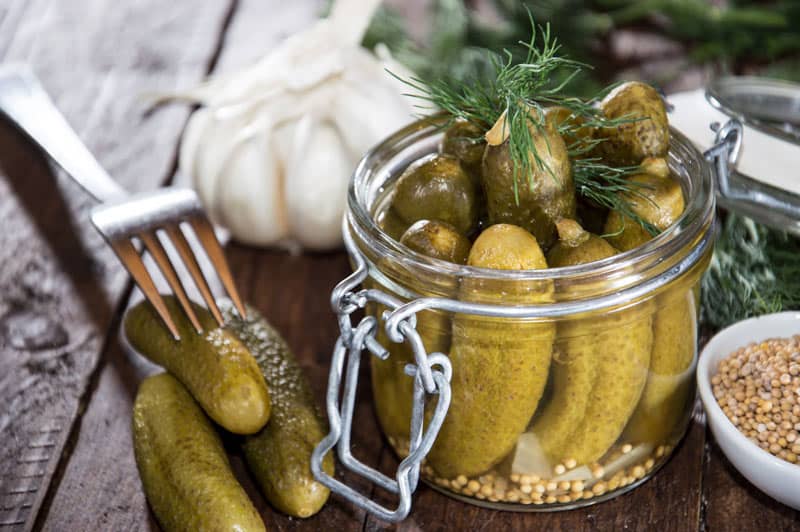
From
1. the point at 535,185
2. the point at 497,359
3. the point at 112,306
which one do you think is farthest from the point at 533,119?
the point at 112,306

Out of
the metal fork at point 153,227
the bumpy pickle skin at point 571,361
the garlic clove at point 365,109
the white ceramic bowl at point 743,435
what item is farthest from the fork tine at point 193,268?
the white ceramic bowl at point 743,435

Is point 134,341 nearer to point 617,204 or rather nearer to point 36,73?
point 617,204

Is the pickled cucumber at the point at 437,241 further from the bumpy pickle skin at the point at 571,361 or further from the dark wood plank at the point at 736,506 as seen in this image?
the dark wood plank at the point at 736,506

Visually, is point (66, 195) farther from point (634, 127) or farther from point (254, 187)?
point (634, 127)

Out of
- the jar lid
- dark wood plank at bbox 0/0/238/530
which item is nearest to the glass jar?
the jar lid

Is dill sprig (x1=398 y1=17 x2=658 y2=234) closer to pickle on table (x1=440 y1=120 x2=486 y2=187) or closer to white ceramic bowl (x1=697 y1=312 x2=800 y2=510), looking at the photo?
pickle on table (x1=440 y1=120 x2=486 y2=187)
